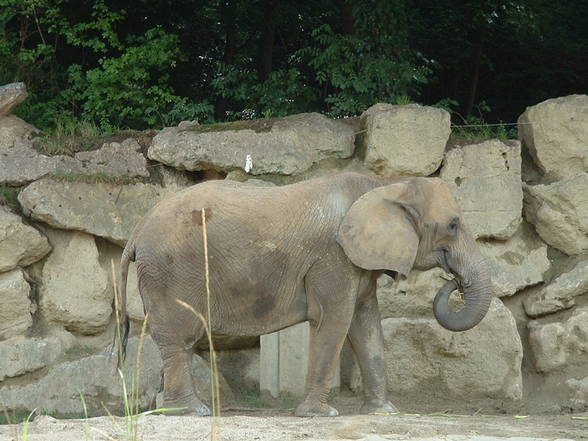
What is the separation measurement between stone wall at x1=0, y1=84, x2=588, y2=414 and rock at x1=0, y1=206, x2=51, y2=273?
0.01 meters

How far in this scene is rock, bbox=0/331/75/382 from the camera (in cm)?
890

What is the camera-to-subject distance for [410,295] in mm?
9070

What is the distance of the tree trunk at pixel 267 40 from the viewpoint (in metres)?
12.0

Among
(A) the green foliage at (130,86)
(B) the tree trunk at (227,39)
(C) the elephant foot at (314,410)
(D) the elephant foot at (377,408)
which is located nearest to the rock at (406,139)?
(D) the elephant foot at (377,408)

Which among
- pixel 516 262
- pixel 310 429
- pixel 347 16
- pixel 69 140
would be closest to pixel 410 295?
pixel 516 262

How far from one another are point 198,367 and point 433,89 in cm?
492

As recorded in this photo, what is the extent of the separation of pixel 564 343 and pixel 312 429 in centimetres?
336

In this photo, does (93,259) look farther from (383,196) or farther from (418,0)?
(418,0)

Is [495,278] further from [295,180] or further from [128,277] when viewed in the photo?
[128,277]

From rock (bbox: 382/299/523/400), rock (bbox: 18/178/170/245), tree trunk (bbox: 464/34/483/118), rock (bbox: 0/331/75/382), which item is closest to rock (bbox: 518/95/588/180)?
rock (bbox: 382/299/523/400)

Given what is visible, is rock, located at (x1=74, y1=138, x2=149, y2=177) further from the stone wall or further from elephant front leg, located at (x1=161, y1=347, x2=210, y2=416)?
elephant front leg, located at (x1=161, y1=347, x2=210, y2=416)

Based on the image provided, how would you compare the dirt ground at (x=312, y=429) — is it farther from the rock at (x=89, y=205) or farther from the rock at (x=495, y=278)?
the rock at (x=89, y=205)

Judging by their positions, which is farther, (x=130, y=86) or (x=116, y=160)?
(x=130, y=86)

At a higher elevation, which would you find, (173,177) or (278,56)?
(278,56)
